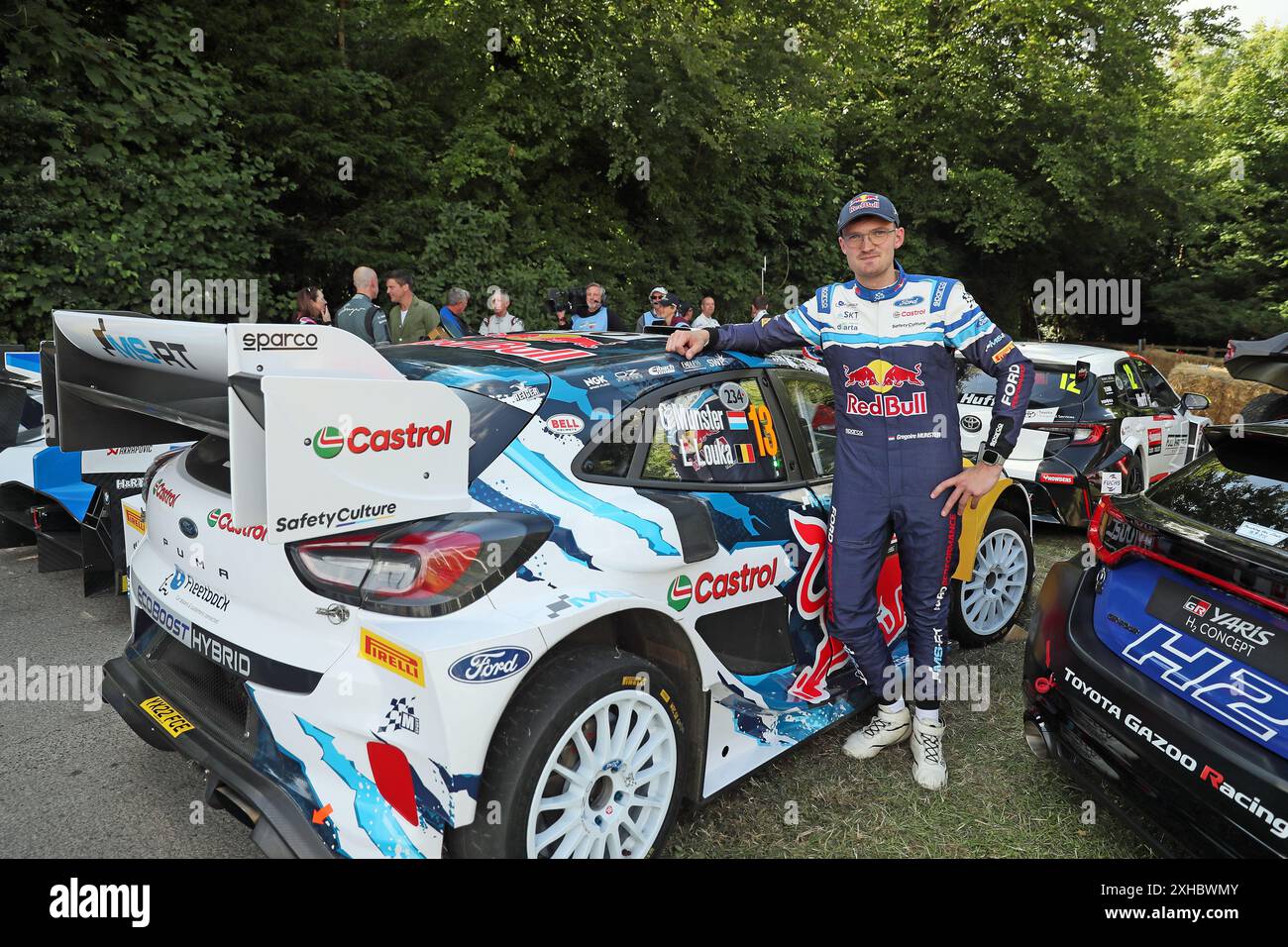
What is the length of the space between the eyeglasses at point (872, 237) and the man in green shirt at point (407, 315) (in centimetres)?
490

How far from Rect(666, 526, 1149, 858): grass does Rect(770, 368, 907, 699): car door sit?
1.09 ft

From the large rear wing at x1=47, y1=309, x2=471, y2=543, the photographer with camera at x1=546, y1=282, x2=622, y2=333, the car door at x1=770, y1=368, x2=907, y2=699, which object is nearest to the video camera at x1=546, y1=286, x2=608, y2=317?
the photographer with camera at x1=546, y1=282, x2=622, y2=333

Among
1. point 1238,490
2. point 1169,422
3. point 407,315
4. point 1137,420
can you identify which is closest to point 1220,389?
point 1169,422

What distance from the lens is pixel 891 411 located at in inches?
115

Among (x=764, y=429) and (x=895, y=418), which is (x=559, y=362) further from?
(x=895, y=418)

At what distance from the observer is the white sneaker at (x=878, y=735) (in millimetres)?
3172

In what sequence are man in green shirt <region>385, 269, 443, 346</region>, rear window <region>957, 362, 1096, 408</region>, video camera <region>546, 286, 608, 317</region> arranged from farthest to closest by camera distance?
1. video camera <region>546, 286, 608, 317</region>
2. man in green shirt <region>385, 269, 443, 346</region>
3. rear window <region>957, 362, 1096, 408</region>

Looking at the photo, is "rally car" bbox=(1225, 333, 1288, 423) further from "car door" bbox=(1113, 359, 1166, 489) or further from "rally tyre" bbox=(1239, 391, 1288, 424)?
"rally tyre" bbox=(1239, 391, 1288, 424)

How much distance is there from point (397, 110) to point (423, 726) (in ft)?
39.3

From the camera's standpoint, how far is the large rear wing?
1888mm

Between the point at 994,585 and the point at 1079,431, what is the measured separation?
A: 2335mm

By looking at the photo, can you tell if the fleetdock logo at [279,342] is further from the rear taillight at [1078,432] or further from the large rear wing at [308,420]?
the rear taillight at [1078,432]

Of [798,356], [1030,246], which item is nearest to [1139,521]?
[798,356]

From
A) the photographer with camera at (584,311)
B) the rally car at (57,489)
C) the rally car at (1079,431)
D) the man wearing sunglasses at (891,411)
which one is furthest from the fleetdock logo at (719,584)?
the photographer with camera at (584,311)
